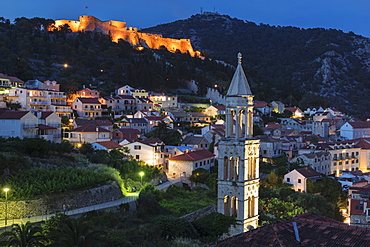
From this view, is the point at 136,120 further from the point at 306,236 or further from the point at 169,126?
the point at 306,236

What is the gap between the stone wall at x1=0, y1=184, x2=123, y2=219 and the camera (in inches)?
893

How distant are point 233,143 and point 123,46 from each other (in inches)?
3257

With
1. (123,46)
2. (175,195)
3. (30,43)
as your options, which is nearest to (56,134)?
(175,195)

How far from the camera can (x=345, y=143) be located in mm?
Result: 53875

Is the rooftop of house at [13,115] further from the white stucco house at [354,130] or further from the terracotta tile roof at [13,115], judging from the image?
the white stucco house at [354,130]

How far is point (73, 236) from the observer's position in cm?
1605

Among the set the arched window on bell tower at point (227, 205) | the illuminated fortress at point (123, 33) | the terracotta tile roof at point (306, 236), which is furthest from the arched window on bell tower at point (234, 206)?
the illuminated fortress at point (123, 33)

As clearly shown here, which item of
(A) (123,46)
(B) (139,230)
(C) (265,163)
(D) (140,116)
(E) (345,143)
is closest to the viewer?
(B) (139,230)

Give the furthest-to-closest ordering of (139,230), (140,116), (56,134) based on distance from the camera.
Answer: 1. (140,116)
2. (56,134)
3. (139,230)

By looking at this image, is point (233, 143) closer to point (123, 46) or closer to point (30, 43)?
point (30, 43)

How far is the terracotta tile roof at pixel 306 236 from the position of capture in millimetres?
11617

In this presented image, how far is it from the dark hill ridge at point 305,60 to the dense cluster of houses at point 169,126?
98.3ft

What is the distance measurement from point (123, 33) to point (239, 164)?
95.3 m

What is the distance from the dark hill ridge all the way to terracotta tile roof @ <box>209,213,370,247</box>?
83356 millimetres
